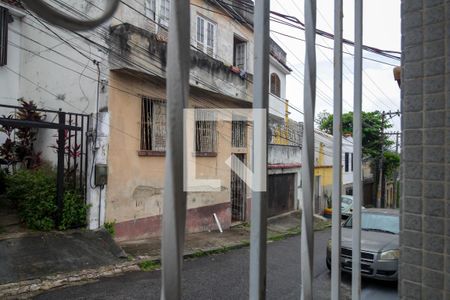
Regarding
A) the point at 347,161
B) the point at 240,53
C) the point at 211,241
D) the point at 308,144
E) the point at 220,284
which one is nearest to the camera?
the point at 308,144

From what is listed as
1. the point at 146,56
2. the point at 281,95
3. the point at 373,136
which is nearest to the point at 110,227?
the point at 146,56

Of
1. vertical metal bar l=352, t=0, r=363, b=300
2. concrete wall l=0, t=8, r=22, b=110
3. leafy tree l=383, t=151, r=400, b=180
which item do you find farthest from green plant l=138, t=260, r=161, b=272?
leafy tree l=383, t=151, r=400, b=180

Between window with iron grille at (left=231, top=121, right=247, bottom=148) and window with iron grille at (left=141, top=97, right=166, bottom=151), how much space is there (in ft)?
11.6

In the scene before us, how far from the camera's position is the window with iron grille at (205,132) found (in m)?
11.0

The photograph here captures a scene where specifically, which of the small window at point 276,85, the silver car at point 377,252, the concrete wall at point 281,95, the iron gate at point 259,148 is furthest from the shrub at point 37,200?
the small window at point 276,85

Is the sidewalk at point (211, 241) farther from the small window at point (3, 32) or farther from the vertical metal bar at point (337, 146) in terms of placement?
the small window at point (3, 32)

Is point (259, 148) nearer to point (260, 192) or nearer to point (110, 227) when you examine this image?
point (260, 192)

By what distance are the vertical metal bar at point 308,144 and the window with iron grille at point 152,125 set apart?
8083 mm

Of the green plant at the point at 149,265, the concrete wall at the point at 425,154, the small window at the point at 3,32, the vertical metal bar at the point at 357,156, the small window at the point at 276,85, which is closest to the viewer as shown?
the concrete wall at the point at 425,154

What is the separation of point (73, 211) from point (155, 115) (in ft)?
10.5

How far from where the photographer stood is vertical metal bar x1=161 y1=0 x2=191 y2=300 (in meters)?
0.74

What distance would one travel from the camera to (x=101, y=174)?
25.6 feet

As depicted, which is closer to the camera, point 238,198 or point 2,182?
point 2,182

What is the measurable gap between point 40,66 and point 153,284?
254 inches
